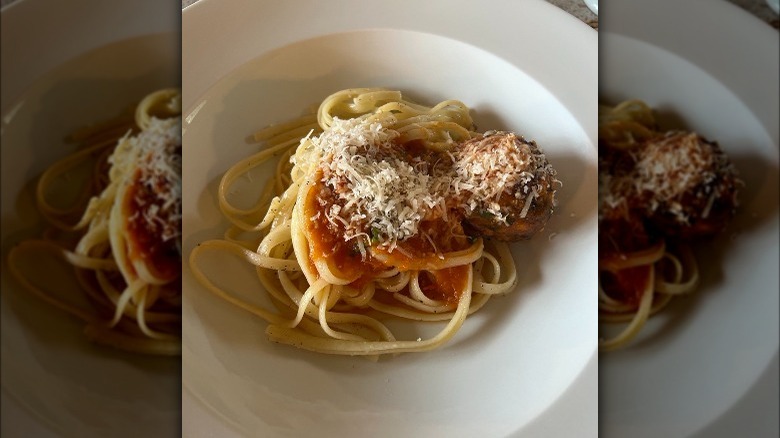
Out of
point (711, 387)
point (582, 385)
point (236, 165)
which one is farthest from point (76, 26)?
point (711, 387)

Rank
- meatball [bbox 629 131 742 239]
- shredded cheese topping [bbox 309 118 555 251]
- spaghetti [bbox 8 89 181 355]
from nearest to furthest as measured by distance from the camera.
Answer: meatball [bbox 629 131 742 239] → spaghetti [bbox 8 89 181 355] → shredded cheese topping [bbox 309 118 555 251]

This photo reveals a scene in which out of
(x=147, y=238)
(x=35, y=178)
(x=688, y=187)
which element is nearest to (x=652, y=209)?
(x=688, y=187)

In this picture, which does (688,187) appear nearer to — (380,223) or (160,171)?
(380,223)

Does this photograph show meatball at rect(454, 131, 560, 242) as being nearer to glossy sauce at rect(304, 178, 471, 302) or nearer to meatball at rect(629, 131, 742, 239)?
glossy sauce at rect(304, 178, 471, 302)

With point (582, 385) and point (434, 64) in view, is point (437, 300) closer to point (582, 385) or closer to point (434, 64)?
point (582, 385)

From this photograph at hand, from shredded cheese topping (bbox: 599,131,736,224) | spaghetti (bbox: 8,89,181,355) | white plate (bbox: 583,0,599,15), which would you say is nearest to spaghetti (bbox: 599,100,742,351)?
shredded cheese topping (bbox: 599,131,736,224)
